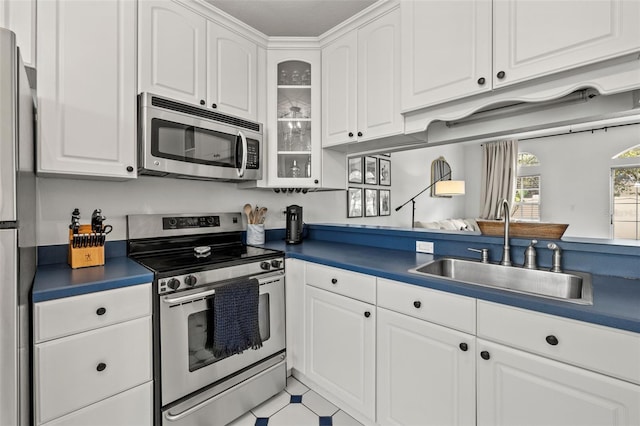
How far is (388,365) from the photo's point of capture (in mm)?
1415

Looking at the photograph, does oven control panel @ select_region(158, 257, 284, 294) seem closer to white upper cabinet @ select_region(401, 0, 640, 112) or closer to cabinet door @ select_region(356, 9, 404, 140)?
cabinet door @ select_region(356, 9, 404, 140)

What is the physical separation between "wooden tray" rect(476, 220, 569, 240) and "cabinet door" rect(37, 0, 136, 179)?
79.3 inches

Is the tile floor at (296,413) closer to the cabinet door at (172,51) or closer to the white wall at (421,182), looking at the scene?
the cabinet door at (172,51)

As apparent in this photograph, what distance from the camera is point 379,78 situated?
1.95m

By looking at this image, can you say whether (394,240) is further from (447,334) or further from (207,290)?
(207,290)

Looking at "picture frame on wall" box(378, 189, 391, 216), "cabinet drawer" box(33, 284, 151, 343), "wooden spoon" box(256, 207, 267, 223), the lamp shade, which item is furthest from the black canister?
the lamp shade

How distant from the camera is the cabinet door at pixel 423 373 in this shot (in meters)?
1.17

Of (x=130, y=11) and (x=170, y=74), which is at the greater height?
(x=130, y=11)

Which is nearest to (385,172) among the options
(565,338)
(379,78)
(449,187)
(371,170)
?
(371,170)

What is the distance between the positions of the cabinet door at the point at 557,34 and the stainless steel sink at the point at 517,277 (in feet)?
2.96

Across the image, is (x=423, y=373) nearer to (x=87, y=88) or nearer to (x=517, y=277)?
(x=517, y=277)

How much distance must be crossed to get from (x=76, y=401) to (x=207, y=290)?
0.63 metres

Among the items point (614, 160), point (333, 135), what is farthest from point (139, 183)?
point (614, 160)

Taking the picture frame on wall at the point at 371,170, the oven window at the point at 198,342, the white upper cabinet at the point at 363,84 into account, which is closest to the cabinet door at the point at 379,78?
the white upper cabinet at the point at 363,84
